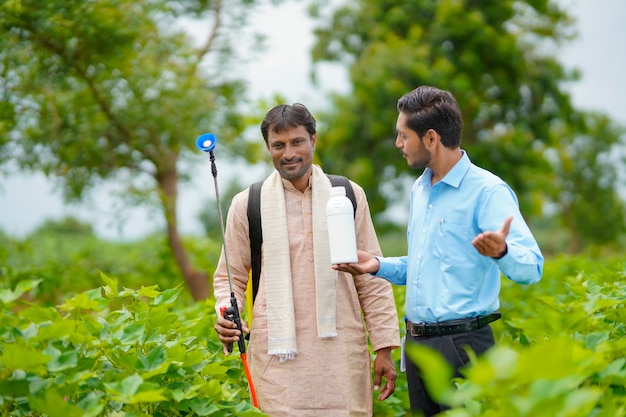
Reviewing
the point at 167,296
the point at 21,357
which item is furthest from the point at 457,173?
the point at 21,357

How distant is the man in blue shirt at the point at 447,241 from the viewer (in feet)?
9.83

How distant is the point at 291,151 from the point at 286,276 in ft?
1.86

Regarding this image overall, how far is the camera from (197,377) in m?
2.94

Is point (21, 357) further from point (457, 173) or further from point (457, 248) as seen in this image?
point (457, 173)

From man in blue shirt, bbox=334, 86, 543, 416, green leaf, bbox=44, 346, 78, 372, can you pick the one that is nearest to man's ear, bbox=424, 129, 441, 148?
man in blue shirt, bbox=334, 86, 543, 416

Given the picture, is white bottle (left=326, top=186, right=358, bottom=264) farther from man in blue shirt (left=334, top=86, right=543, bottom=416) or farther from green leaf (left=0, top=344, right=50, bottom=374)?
green leaf (left=0, top=344, right=50, bottom=374)

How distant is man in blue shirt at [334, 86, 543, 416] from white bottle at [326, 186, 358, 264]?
0.06 m

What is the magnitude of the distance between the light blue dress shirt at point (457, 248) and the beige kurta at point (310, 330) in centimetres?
43

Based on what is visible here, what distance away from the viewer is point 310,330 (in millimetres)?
3504

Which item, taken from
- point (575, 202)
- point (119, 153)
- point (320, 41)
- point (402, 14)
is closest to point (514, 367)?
point (119, 153)

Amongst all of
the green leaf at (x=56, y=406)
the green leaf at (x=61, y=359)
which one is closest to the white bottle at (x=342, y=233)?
the green leaf at (x=61, y=359)

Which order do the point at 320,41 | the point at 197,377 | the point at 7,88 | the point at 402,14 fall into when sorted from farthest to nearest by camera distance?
the point at 320,41
the point at 402,14
the point at 7,88
the point at 197,377

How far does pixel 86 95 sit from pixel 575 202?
112 feet

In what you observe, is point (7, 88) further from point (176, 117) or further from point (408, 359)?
point (408, 359)
